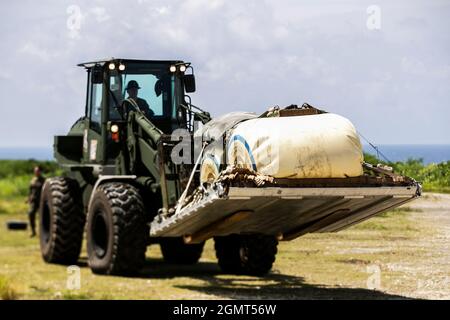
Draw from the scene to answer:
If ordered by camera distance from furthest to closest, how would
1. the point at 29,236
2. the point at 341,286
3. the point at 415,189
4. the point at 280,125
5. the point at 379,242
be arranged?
the point at 29,236
the point at 379,242
the point at 341,286
the point at 415,189
the point at 280,125

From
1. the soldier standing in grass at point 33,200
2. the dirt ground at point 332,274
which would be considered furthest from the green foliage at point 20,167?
the dirt ground at point 332,274

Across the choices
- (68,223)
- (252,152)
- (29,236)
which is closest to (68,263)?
(68,223)

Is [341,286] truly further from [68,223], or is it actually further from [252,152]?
[68,223]

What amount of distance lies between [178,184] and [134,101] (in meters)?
1.96

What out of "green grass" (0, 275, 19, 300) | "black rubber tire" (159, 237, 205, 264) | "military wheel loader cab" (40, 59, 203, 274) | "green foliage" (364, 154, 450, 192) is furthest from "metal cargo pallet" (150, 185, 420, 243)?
"black rubber tire" (159, 237, 205, 264)

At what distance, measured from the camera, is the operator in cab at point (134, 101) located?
621 inches

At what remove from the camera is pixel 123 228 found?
14.7m

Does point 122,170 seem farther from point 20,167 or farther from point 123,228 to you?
point 20,167

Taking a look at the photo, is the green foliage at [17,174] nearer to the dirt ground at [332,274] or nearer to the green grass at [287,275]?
the green grass at [287,275]

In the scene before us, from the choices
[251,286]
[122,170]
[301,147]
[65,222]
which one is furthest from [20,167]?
[301,147]

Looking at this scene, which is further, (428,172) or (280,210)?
(428,172)
